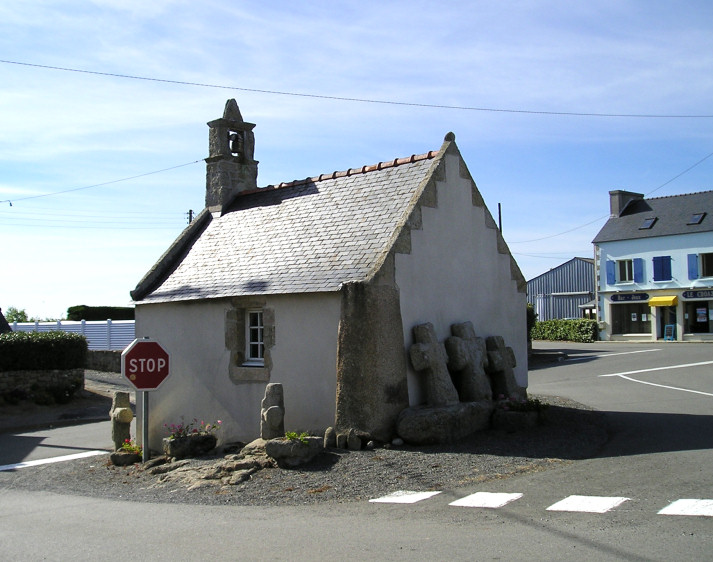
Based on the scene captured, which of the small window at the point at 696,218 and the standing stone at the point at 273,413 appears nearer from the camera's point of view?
the standing stone at the point at 273,413

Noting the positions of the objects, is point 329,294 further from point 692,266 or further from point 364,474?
point 692,266

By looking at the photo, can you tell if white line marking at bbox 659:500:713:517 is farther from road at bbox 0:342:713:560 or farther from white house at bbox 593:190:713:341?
white house at bbox 593:190:713:341

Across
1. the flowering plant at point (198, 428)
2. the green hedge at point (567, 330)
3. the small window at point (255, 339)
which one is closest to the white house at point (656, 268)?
the green hedge at point (567, 330)

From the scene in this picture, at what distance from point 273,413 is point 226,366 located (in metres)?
2.57

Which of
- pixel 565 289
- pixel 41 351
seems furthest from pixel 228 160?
pixel 565 289

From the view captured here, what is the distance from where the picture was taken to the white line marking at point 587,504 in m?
7.12

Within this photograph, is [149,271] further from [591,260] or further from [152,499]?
[591,260]

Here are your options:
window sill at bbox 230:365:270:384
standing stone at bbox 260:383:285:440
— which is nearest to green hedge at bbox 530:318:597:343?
window sill at bbox 230:365:270:384

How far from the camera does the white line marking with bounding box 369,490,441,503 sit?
26.6ft

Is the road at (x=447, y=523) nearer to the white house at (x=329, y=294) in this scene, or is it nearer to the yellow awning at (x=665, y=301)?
the white house at (x=329, y=294)

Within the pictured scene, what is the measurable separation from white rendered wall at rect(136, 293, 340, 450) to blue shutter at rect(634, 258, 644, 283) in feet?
120

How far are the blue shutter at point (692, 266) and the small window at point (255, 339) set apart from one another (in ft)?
116

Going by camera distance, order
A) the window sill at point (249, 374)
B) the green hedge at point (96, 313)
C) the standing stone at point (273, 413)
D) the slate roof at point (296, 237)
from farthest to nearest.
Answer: the green hedge at point (96, 313) → the window sill at point (249, 374) → the slate roof at point (296, 237) → the standing stone at point (273, 413)

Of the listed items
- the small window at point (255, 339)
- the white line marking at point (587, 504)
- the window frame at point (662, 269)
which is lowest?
the white line marking at point (587, 504)
